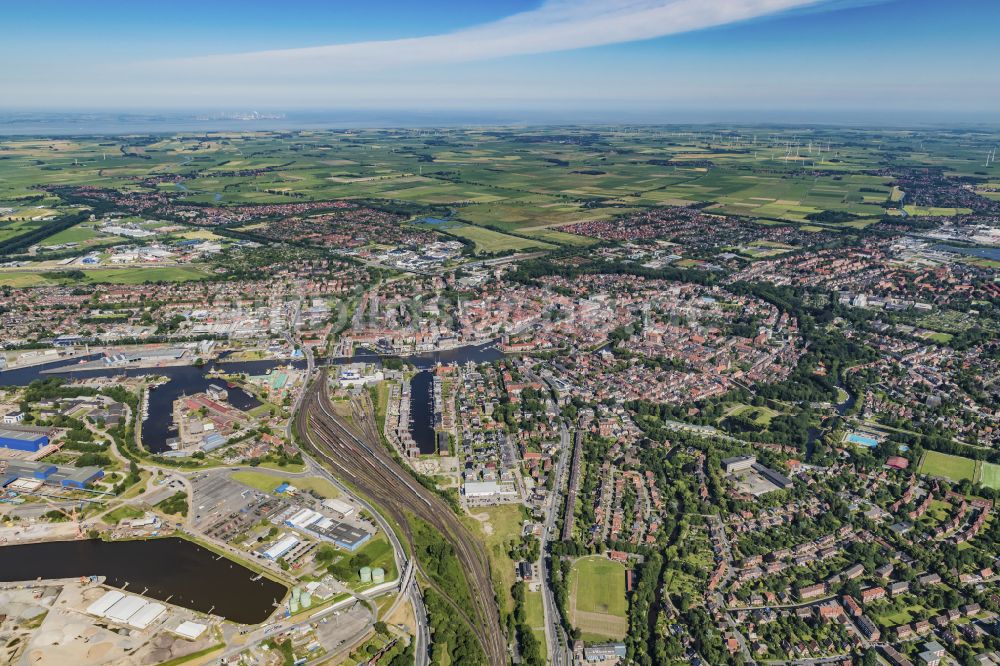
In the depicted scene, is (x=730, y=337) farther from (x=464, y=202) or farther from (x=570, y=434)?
(x=464, y=202)

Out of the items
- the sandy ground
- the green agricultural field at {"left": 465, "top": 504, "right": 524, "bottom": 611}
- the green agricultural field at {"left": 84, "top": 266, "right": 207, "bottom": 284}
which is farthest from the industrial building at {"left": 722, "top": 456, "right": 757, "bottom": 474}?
the green agricultural field at {"left": 84, "top": 266, "right": 207, "bottom": 284}

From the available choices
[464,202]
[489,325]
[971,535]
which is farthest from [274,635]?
[464,202]

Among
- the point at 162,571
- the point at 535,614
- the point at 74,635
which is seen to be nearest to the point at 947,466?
the point at 535,614

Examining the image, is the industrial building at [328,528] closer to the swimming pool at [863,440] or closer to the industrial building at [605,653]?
the industrial building at [605,653]

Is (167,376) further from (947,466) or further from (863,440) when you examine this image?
(947,466)

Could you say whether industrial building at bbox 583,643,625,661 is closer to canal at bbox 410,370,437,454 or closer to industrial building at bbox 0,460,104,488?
canal at bbox 410,370,437,454

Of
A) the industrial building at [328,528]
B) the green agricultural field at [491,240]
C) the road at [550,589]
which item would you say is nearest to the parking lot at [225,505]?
the industrial building at [328,528]
